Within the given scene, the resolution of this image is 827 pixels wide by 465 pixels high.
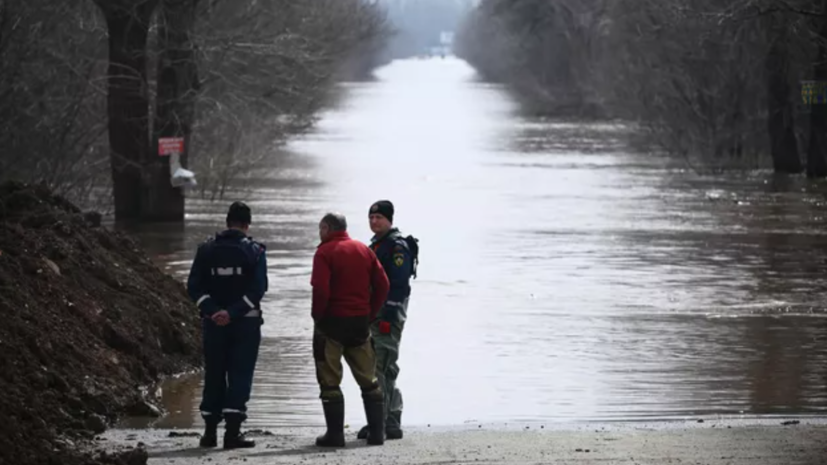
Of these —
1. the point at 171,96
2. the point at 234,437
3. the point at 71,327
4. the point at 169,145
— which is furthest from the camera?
the point at 171,96

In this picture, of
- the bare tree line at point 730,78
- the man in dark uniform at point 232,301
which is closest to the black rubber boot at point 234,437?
the man in dark uniform at point 232,301

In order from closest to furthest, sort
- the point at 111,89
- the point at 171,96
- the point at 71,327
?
the point at 71,327 < the point at 111,89 < the point at 171,96

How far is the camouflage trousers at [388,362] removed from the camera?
12625mm

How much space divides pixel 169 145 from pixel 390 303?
67.1ft

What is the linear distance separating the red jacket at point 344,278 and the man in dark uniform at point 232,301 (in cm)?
40

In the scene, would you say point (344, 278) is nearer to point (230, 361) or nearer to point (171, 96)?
point (230, 361)

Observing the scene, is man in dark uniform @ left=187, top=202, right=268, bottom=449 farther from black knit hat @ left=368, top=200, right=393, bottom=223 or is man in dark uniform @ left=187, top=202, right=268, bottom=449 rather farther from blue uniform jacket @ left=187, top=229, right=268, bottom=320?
black knit hat @ left=368, top=200, right=393, bottom=223

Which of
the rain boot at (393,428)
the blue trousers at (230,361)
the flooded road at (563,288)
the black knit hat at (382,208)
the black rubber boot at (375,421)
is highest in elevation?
the black knit hat at (382,208)

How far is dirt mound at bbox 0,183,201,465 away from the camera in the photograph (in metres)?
11.9

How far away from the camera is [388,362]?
12.7m

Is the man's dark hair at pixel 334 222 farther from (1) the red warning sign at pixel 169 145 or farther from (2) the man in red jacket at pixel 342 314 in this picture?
(1) the red warning sign at pixel 169 145

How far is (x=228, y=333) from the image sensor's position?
12.2 meters

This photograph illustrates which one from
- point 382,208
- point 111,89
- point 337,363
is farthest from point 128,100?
point 337,363

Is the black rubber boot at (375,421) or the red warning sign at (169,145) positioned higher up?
the red warning sign at (169,145)
